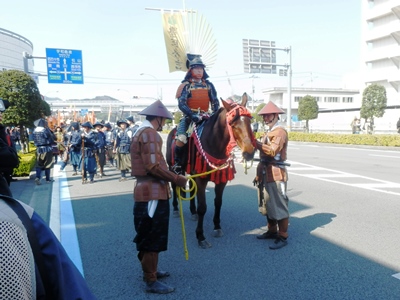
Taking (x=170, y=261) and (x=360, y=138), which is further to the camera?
(x=360, y=138)

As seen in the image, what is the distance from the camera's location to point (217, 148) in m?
5.21

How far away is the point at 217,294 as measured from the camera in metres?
3.58

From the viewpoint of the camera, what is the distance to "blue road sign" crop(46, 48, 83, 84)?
21.0 m

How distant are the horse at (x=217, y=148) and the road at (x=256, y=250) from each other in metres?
0.59

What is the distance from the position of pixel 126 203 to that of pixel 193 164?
2.95m

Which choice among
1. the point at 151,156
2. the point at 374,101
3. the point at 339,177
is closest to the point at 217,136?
the point at 151,156

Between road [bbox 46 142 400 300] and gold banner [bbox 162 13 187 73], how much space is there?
3273 millimetres

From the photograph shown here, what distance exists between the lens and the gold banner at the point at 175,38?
23.9ft

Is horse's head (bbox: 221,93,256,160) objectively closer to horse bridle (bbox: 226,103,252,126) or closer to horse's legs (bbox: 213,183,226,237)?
horse bridle (bbox: 226,103,252,126)

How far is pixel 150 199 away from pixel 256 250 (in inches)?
78.9

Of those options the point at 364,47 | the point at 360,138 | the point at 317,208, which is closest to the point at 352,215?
the point at 317,208

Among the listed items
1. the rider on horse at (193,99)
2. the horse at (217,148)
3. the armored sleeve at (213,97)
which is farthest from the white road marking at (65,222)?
the armored sleeve at (213,97)

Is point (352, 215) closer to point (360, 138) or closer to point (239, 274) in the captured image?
point (239, 274)

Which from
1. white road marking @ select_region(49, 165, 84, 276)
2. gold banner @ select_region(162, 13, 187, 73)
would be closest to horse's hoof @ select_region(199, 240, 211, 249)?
white road marking @ select_region(49, 165, 84, 276)
